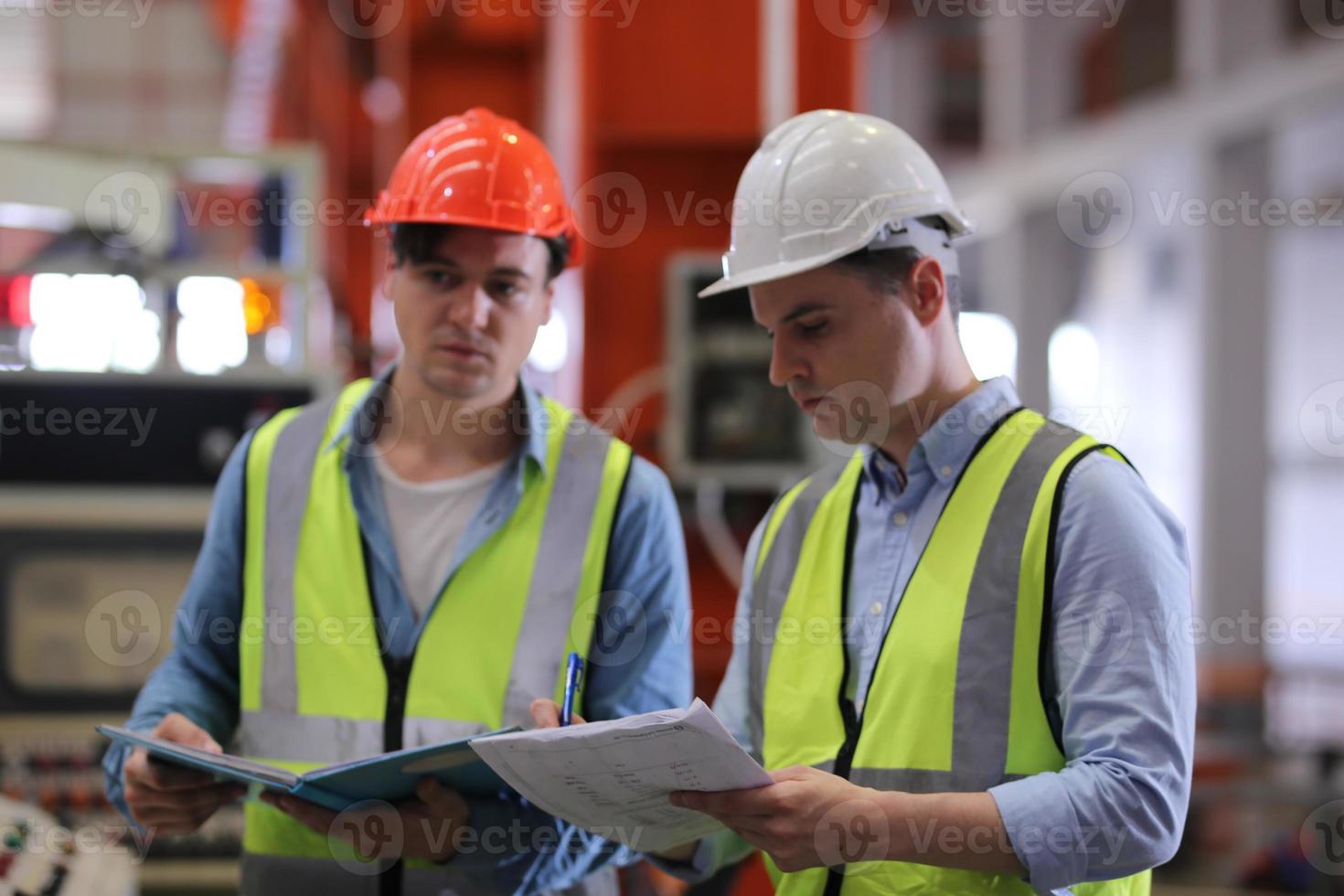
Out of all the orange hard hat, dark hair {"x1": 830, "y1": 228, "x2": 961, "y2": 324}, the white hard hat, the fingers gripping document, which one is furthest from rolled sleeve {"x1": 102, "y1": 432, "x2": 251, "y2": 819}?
dark hair {"x1": 830, "y1": 228, "x2": 961, "y2": 324}

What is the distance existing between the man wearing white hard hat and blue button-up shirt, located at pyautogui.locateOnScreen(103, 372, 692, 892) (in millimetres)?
138

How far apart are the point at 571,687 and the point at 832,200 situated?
0.77 meters

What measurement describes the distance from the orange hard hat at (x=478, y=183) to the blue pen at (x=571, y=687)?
0.75 m

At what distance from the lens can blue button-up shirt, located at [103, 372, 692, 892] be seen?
2.04 metres

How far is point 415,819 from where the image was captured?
190 cm

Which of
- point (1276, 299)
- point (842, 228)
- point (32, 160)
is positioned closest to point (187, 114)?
point (32, 160)

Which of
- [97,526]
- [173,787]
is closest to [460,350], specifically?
[173,787]

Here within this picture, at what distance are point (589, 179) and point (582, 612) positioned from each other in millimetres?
2350

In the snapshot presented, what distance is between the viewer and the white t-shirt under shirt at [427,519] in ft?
6.84

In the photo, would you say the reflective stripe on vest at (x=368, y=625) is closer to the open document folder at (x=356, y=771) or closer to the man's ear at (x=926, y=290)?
the open document folder at (x=356, y=771)

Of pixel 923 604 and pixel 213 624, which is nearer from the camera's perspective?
pixel 923 604

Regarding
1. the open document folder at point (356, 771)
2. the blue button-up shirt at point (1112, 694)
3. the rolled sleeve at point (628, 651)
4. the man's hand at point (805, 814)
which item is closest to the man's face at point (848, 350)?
the blue button-up shirt at point (1112, 694)

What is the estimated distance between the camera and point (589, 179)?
414 cm

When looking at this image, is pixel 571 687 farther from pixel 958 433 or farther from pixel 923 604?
pixel 958 433
